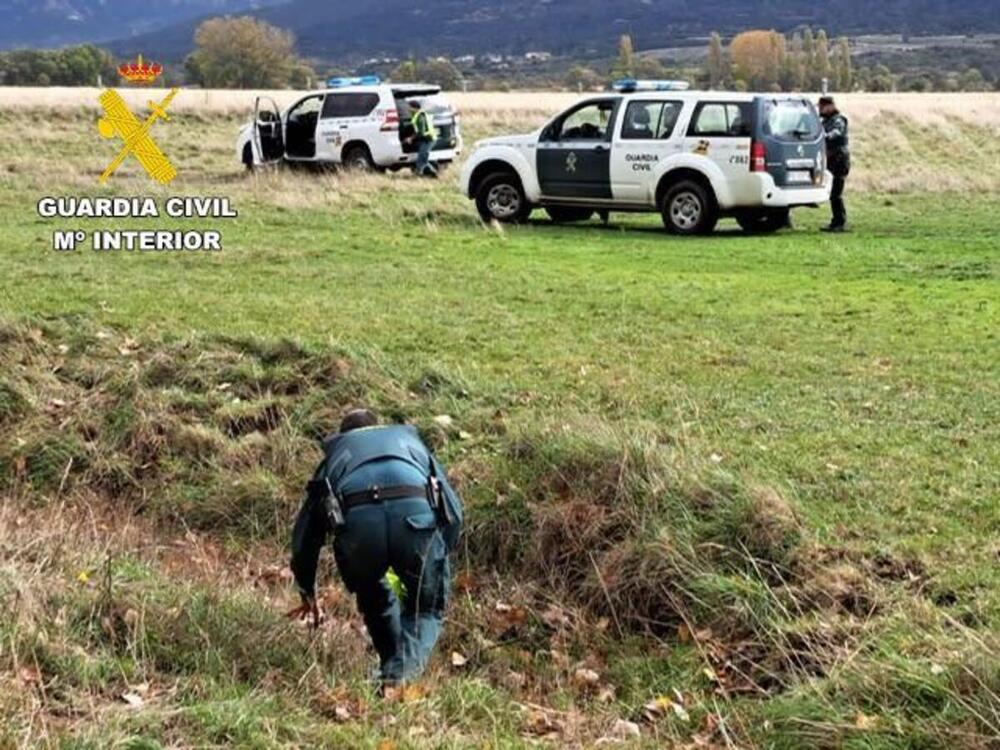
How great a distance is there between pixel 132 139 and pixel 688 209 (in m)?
15.4

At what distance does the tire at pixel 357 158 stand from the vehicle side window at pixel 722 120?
27.9 feet

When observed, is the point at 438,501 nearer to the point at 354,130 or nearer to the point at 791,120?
the point at 791,120

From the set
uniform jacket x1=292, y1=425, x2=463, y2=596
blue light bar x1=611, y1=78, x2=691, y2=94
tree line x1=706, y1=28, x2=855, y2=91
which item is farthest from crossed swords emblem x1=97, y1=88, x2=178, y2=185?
tree line x1=706, y1=28, x2=855, y2=91

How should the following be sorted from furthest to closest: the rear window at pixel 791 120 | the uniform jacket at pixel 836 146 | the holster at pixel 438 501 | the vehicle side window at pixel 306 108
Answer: the vehicle side window at pixel 306 108, the uniform jacket at pixel 836 146, the rear window at pixel 791 120, the holster at pixel 438 501

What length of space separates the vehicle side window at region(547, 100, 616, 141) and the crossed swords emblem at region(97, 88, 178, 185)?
8019 mm

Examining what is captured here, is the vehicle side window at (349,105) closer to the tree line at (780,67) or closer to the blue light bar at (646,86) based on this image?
the blue light bar at (646,86)

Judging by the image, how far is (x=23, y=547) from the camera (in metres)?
7.05

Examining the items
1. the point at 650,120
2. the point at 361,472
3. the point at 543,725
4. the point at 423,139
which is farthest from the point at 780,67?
the point at 543,725

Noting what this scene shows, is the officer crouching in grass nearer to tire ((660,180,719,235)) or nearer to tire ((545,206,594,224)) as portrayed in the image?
tire ((660,180,719,235))

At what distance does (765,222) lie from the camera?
17062 mm

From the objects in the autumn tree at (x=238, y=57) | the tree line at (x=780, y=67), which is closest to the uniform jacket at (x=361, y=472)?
the autumn tree at (x=238, y=57)

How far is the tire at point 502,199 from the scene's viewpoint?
696 inches

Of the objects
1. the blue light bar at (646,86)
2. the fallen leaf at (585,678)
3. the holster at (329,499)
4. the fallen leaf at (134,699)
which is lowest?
the fallen leaf at (585,678)

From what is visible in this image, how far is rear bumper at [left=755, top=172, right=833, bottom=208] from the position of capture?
15.8 m
